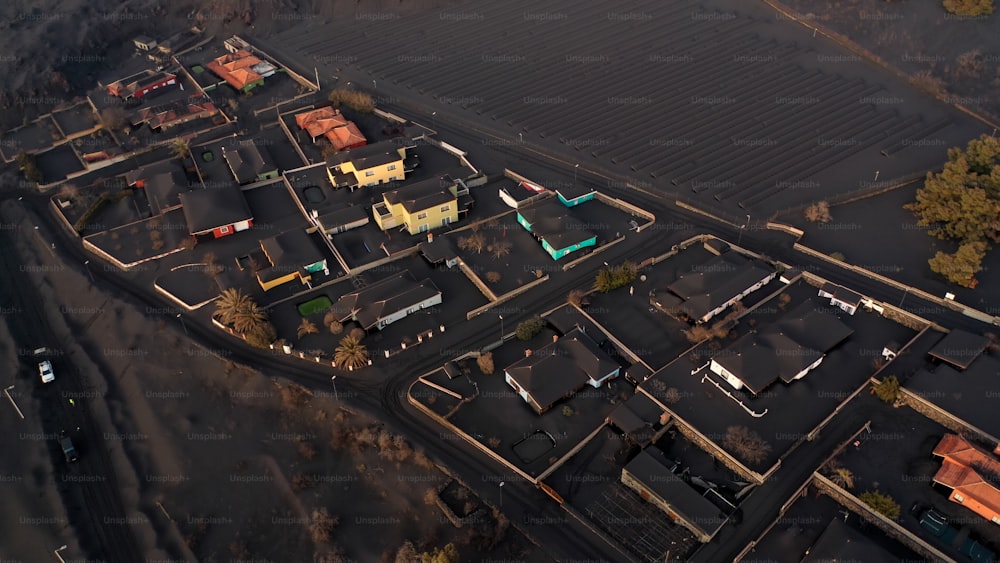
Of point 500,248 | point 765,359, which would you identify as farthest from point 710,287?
point 500,248

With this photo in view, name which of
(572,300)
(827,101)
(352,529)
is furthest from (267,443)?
(827,101)

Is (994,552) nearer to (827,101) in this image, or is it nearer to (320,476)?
(320,476)

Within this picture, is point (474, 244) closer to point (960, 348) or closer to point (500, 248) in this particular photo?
point (500, 248)

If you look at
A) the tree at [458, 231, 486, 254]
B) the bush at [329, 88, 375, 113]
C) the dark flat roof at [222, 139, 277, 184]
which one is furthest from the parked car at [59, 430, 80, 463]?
the bush at [329, 88, 375, 113]

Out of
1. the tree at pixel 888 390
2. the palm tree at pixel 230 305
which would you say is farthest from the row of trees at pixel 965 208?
the palm tree at pixel 230 305

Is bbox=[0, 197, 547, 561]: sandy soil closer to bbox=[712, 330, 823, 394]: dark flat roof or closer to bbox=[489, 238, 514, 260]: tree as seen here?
bbox=[489, 238, 514, 260]: tree
